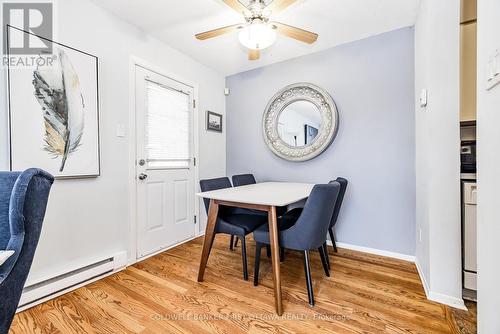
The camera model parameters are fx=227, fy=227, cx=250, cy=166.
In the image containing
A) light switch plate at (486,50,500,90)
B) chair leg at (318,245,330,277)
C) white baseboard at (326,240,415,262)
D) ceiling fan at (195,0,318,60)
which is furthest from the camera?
white baseboard at (326,240,415,262)

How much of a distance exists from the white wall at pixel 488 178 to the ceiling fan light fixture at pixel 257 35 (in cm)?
126

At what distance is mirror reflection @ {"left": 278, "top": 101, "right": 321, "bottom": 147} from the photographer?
273 centimetres

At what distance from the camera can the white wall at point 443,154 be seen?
4.84 ft

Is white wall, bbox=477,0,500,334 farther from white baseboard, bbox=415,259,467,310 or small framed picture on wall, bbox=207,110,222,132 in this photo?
small framed picture on wall, bbox=207,110,222,132

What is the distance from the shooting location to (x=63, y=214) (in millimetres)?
1756

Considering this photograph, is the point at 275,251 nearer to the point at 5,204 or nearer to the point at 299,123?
the point at 5,204

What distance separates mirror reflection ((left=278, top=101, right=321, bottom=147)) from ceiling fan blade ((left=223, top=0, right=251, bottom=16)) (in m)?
1.35

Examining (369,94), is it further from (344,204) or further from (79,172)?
(79,172)

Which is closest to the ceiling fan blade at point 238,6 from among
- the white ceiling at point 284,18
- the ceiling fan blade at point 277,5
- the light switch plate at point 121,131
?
the ceiling fan blade at point 277,5

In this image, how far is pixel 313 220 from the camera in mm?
1502

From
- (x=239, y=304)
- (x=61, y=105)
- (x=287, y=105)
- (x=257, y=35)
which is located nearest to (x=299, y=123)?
(x=287, y=105)

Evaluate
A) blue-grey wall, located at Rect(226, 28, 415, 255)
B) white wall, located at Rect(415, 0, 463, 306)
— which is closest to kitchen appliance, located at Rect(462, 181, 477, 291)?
white wall, located at Rect(415, 0, 463, 306)

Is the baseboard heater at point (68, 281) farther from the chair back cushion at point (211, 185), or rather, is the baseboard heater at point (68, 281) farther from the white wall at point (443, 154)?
the white wall at point (443, 154)

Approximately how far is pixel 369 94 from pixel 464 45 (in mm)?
790
